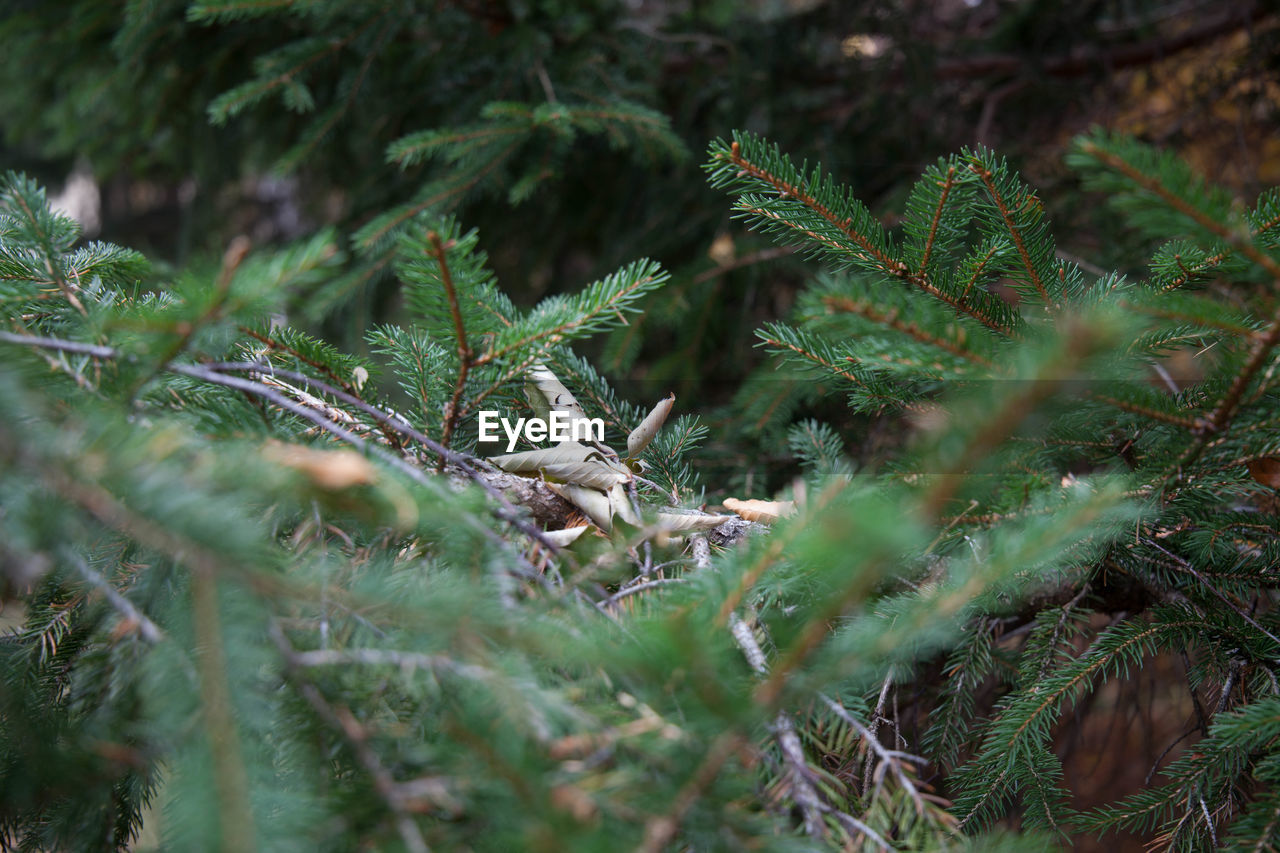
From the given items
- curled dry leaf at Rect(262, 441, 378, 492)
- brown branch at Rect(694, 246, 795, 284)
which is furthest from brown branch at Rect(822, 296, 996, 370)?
brown branch at Rect(694, 246, 795, 284)

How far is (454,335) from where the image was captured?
0.62 meters

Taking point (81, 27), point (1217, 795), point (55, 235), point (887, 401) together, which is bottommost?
point (1217, 795)

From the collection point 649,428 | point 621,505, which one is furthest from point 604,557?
point 649,428

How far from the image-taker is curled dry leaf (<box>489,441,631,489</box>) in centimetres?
75

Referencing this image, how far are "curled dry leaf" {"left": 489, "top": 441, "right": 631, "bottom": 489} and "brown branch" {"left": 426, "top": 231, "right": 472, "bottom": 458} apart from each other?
81 millimetres

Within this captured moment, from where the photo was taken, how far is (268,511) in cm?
60

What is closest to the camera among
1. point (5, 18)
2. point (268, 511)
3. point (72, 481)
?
point (72, 481)

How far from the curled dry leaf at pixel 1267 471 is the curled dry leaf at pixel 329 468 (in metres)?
0.82

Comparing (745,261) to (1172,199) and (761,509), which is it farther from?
(1172,199)

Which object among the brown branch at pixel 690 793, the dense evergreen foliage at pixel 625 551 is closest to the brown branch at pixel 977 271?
the dense evergreen foliage at pixel 625 551

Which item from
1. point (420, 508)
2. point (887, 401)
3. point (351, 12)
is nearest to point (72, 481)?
point (420, 508)

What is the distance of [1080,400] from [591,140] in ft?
5.30

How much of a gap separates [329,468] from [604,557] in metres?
0.22

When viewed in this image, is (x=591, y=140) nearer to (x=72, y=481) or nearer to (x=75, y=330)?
(x=75, y=330)
